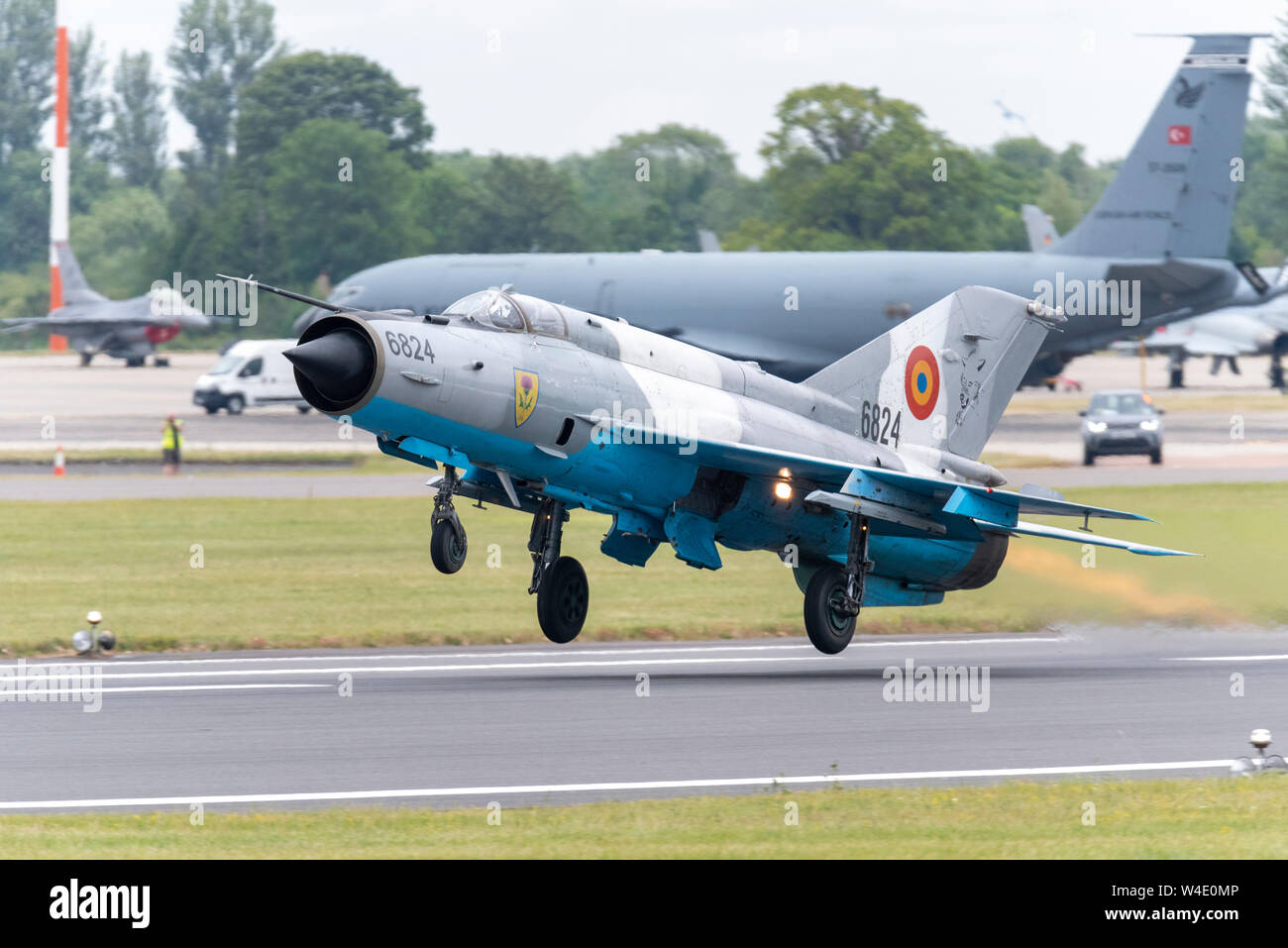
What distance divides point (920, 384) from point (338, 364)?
913cm

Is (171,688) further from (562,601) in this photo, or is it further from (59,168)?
(59,168)

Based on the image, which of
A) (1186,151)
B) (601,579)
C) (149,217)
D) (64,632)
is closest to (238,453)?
(601,579)

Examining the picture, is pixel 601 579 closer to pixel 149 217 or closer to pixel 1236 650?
pixel 1236 650

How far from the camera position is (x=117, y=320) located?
89.3 meters

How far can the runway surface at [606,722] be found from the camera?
15.3 meters

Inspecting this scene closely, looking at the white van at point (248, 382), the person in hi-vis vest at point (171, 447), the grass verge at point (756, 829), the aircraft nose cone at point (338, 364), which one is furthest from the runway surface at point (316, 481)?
the grass verge at point (756, 829)

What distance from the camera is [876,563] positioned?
21.0 meters

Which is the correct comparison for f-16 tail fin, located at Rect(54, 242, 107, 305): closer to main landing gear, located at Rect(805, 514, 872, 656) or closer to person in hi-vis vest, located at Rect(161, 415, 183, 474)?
person in hi-vis vest, located at Rect(161, 415, 183, 474)

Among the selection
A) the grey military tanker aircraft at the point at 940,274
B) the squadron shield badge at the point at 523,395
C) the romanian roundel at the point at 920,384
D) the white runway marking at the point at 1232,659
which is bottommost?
the white runway marking at the point at 1232,659

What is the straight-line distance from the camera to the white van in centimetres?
6266

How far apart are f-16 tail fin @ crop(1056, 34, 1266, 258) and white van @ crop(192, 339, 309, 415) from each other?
30565 millimetres

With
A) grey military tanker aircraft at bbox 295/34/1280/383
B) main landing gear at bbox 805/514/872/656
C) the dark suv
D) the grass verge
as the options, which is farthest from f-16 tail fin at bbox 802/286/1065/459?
grey military tanker aircraft at bbox 295/34/1280/383

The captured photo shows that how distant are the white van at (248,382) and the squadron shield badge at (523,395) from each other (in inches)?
1815

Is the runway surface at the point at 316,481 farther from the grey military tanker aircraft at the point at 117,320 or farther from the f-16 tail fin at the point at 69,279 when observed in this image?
the f-16 tail fin at the point at 69,279
